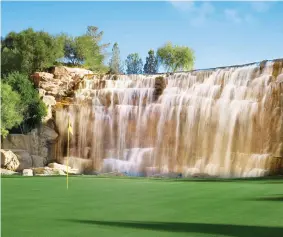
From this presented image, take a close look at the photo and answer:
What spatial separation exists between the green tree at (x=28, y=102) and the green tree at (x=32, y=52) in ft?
21.0

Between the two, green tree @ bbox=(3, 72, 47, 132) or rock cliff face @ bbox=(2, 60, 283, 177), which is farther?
green tree @ bbox=(3, 72, 47, 132)

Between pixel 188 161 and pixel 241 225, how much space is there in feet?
88.5

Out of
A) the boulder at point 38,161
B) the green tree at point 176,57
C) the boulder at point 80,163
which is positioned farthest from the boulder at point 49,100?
the green tree at point 176,57

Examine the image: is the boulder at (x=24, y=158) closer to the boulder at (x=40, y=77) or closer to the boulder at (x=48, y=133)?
the boulder at (x=48, y=133)

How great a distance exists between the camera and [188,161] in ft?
118

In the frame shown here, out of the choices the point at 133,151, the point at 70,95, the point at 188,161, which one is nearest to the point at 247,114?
the point at 188,161

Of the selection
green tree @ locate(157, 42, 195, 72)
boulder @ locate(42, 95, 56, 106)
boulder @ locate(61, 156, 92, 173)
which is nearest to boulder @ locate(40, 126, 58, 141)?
boulder @ locate(42, 95, 56, 106)

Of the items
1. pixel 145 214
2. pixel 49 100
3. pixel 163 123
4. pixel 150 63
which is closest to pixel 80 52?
pixel 49 100

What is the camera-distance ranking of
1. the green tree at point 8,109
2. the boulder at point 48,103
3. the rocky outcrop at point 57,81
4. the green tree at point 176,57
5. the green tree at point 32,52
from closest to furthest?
the green tree at point 8,109 → the boulder at point 48,103 → the rocky outcrop at point 57,81 → the green tree at point 32,52 → the green tree at point 176,57

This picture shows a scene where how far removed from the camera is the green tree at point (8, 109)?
39.1m

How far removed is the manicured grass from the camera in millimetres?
8625

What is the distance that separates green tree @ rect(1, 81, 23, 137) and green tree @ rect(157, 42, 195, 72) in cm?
4505

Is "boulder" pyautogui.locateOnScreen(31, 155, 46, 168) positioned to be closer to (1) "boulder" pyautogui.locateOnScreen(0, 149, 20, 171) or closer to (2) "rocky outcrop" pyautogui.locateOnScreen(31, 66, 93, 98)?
(1) "boulder" pyautogui.locateOnScreen(0, 149, 20, 171)

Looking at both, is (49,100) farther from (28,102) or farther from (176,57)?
(176,57)
